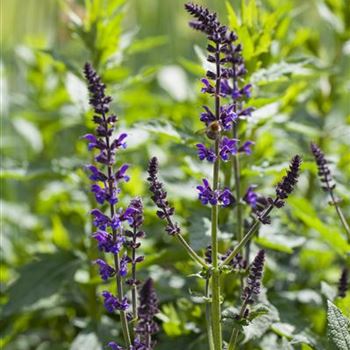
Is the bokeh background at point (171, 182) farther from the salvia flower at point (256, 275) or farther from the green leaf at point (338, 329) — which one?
the green leaf at point (338, 329)

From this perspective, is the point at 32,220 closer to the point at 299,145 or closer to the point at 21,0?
the point at 299,145

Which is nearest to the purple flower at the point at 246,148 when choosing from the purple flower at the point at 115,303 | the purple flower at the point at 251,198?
the purple flower at the point at 251,198

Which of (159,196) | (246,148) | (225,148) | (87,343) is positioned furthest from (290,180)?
(87,343)

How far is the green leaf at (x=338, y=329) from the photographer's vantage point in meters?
1.81

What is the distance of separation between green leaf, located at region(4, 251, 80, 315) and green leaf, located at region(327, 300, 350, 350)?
1.21m

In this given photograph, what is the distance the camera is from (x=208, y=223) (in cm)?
231

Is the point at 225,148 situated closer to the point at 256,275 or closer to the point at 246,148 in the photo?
the point at 256,275

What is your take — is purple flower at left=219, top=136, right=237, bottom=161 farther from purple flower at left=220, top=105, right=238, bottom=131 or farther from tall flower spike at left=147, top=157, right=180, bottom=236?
tall flower spike at left=147, top=157, right=180, bottom=236

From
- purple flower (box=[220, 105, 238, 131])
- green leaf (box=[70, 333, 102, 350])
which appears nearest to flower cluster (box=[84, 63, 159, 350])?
purple flower (box=[220, 105, 238, 131])

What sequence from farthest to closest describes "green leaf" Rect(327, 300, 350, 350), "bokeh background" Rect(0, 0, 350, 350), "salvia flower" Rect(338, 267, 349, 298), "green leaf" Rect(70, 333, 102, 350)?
"green leaf" Rect(70, 333, 102, 350), "bokeh background" Rect(0, 0, 350, 350), "salvia flower" Rect(338, 267, 349, 298), "green leaf" Rect(327, 300, 350, 350)

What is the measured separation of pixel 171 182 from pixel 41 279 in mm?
634

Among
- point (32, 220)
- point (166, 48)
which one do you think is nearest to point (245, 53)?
point (32, 220)

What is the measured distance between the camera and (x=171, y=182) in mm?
2889

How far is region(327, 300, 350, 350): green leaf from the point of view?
1.81 meters
